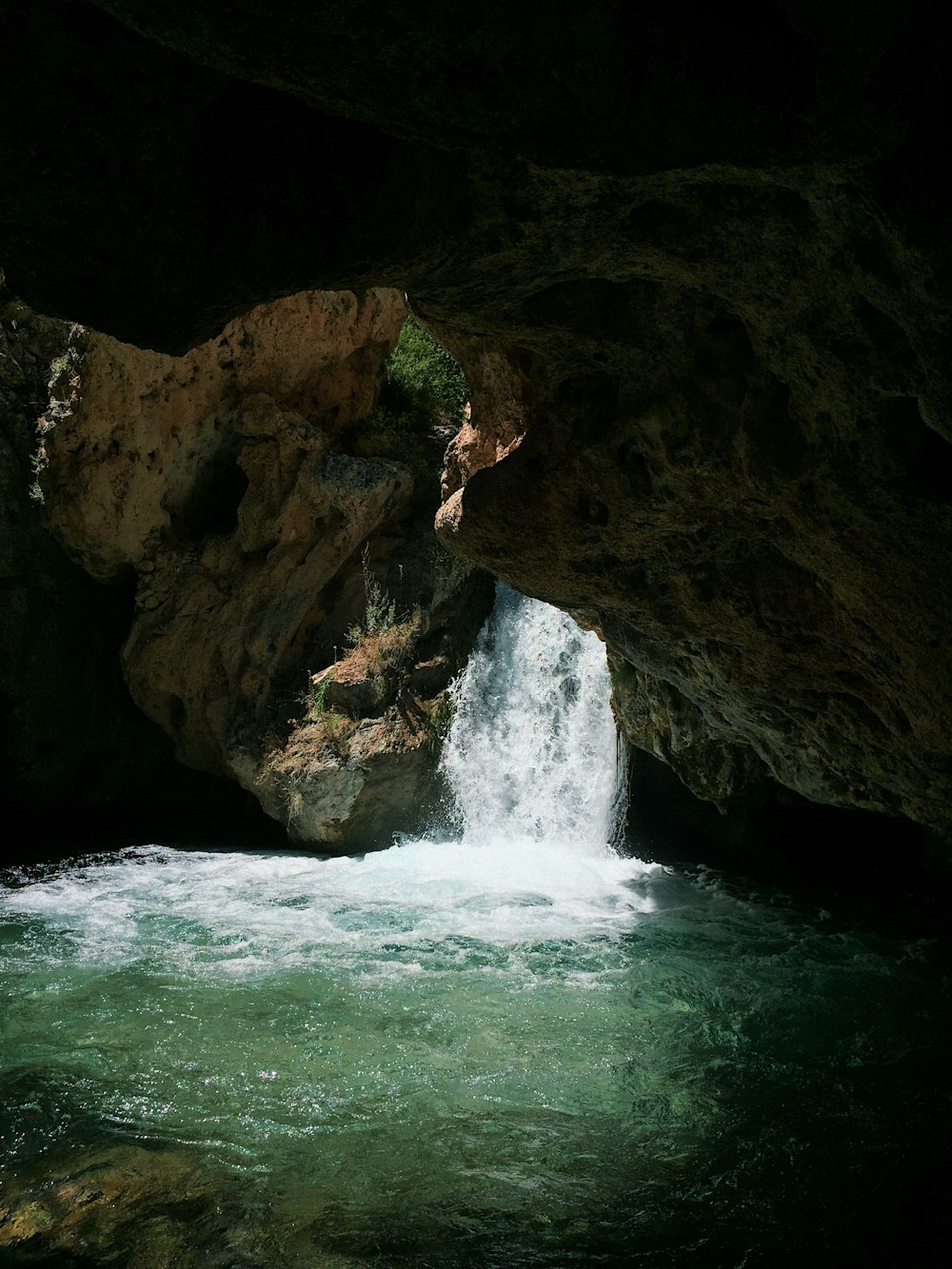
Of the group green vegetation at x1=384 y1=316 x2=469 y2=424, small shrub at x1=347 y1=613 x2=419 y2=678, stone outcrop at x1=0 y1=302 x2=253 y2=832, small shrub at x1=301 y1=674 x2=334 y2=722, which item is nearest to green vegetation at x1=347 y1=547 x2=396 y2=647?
small shrub at x1=347 y1=613 x2=419 y2=678

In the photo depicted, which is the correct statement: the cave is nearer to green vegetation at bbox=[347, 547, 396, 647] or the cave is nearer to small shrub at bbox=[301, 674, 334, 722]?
small shrub at bbox=[301, 674, 334, 722]

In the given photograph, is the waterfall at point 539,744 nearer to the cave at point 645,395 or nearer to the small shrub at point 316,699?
the cave at point 645,395

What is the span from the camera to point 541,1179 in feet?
11.9

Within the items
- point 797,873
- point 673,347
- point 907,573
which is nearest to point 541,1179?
point 907,573

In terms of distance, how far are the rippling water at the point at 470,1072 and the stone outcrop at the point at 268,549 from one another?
5.71 feet

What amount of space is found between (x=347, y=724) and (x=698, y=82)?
8612 millimetres

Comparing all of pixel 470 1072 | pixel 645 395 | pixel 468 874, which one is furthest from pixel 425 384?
pixel 470 1072

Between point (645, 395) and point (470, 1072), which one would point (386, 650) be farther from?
point (645, 395)

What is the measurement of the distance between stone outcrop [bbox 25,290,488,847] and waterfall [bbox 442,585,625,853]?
430mm

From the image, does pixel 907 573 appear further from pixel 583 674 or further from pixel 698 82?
pixel 583 674

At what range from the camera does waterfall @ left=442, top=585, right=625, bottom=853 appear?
10.3m

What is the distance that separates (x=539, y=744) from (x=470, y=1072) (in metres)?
6.13

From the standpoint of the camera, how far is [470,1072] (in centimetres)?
465

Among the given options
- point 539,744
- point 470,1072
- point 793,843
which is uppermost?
point 539,744
